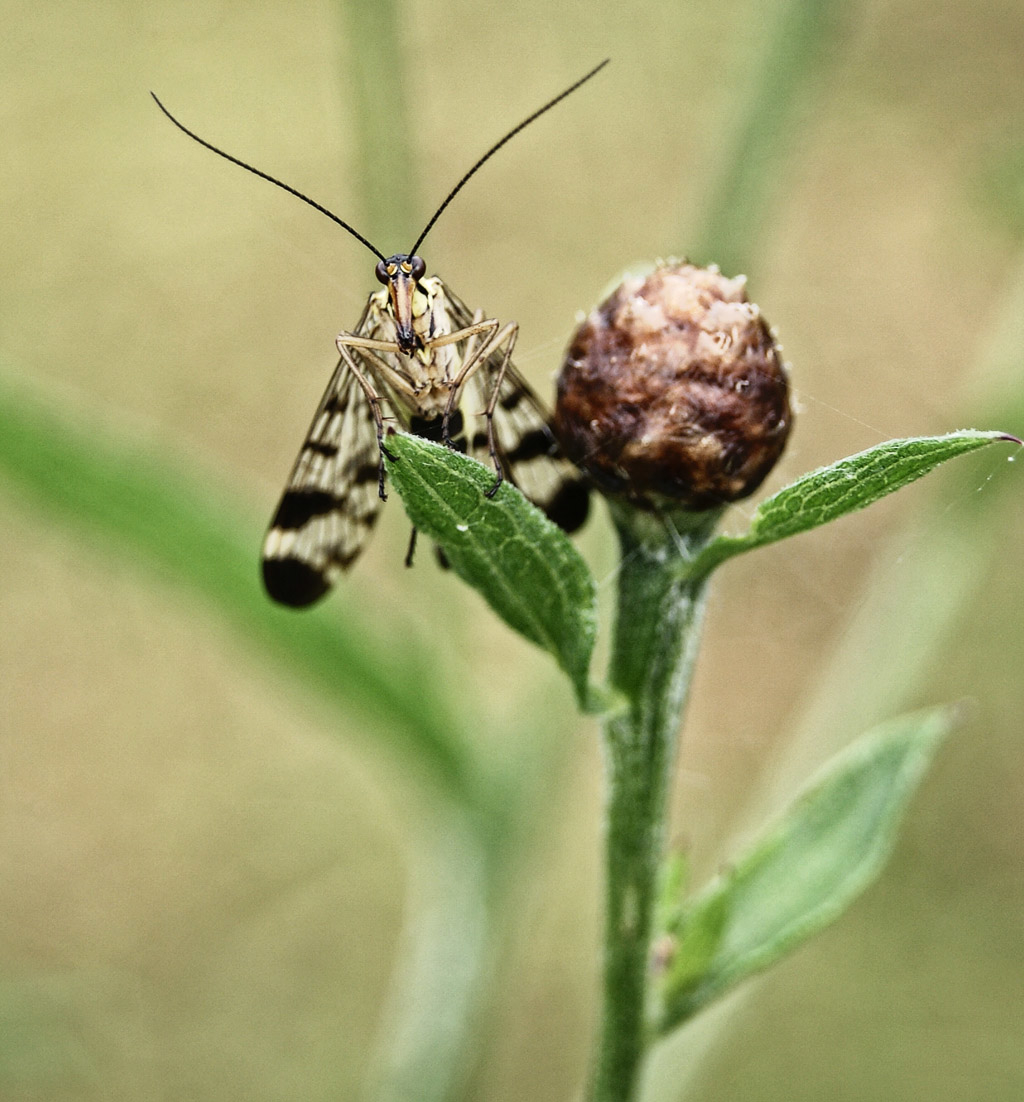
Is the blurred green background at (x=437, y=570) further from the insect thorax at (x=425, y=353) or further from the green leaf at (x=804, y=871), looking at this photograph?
the insect thorax at (x=425, y=353)

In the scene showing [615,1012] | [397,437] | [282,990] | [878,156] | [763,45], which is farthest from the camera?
[878,156]

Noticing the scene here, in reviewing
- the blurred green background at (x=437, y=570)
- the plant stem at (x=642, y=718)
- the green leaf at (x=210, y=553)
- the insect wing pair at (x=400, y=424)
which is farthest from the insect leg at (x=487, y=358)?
the green leaf at (x=210, y=553)

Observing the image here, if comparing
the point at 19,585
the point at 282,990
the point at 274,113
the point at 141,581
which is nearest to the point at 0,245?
the point at 274,113

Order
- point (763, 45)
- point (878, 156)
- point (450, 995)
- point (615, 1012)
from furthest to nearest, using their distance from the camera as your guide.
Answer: point (878, 156) < point (450, 995) < point (763, 45) < point (615, 1012)

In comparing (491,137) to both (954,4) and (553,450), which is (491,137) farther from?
(553,450)

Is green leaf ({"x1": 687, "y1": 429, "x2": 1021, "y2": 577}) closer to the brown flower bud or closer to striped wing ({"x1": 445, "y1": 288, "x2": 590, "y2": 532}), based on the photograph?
the brown flower bud

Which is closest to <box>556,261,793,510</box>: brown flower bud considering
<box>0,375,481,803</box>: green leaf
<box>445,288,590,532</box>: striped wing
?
<box>445,288,590,532</box>: striped wing
